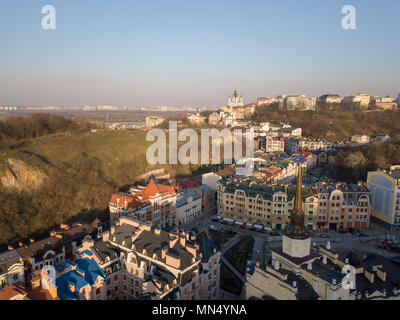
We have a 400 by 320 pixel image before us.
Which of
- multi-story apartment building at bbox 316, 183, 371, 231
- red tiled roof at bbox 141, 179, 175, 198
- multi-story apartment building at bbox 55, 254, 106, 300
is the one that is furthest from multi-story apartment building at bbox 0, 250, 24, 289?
multi-story apartment building at bbox 316, 183, 371, 231

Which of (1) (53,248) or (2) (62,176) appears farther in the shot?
(2) (62,176)

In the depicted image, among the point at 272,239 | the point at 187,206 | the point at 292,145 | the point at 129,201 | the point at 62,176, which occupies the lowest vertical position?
the point at 272,239

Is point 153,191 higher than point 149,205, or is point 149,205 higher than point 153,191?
point 153,191

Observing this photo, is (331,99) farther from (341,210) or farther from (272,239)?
(272,239)

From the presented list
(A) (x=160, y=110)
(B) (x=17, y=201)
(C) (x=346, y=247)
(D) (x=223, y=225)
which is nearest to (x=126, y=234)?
(D) (x=223, y=225)

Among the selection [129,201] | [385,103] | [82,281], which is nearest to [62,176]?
[129,201]

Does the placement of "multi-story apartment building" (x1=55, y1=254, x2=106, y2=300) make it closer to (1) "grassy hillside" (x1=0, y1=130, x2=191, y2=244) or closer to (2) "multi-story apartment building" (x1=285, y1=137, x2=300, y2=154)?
(1) "grassy hillside" (x1=0, y1=130, x2=191, y2=244)

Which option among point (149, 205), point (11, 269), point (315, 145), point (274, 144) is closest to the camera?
point (11, 269)

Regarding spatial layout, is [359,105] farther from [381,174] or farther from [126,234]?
[126,234]
